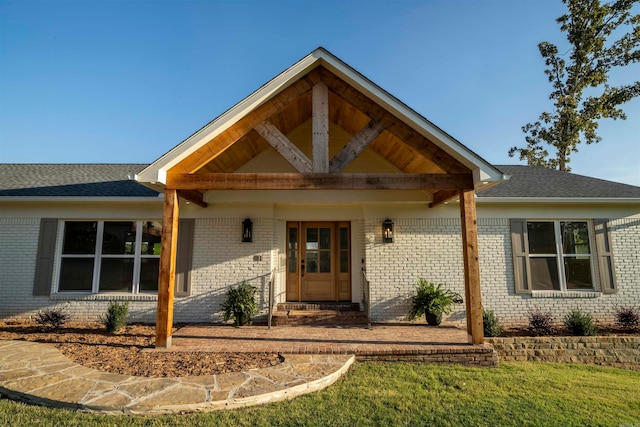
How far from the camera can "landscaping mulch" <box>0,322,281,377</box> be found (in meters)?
4.47

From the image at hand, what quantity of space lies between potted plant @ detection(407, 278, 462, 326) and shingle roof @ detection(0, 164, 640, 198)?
2.61 m

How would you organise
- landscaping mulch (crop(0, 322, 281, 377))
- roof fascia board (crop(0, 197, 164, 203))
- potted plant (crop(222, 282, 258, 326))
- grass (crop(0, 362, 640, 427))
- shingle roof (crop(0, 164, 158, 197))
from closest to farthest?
grass (crop(0, 362, 640, 427)), landscaping mulch (crop(0, 322, 281, 377)), potted plant (crop(222, 282, 258, 326)), roof fascia board (crop(0, 197, 164, 203)), shingle roof (crop(0, 164, 158, 197))

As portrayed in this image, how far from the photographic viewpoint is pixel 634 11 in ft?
51.9

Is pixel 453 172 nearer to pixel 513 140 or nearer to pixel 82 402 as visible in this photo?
pixel 82 402

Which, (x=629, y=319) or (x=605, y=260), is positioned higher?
(x=605, y=260)

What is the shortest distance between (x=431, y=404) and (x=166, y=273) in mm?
4388

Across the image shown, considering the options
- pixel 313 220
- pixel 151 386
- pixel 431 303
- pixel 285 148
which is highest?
pixel 285 148

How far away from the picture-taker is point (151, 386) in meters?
3.88

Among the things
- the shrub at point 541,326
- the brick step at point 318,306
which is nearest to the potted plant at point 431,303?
the brick step at point 318,306

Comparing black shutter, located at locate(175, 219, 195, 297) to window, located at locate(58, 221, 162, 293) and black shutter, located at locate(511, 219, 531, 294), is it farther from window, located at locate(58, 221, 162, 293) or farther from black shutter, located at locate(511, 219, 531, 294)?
black shutter, located at locate(511, 219, 531, 294)

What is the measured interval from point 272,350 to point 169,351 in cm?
165

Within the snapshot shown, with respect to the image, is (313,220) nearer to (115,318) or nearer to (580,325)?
(115,318)

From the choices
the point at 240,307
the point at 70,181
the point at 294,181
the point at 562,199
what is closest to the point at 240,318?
the point at 240,307

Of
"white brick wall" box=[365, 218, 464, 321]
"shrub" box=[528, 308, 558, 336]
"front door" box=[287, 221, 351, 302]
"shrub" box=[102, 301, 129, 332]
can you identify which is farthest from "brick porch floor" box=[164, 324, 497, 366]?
"shrub" box=[528, 308, 558, 336]
